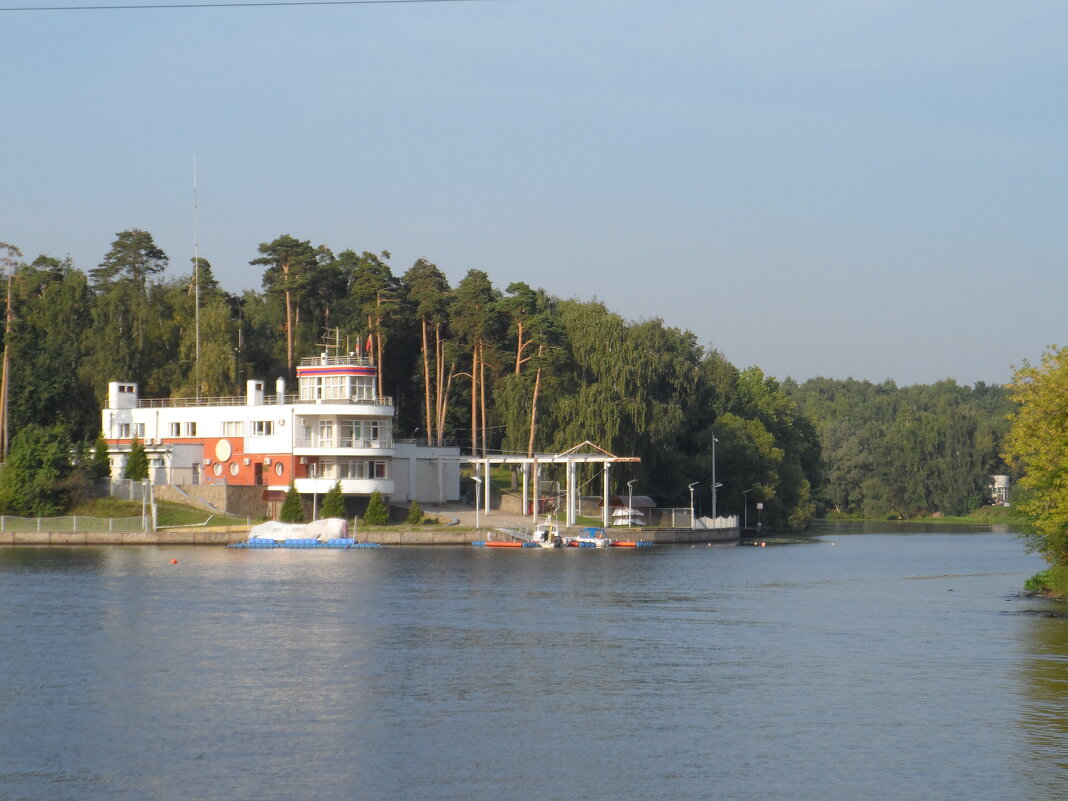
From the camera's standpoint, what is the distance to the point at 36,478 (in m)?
81.1

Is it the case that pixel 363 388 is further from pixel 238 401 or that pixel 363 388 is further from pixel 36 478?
pixel 36 478

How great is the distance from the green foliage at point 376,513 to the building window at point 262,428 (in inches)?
327

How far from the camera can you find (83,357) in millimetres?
102312

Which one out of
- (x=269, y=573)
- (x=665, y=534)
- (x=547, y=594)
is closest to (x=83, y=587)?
(x=269, y=573)

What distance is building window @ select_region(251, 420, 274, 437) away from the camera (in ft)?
290

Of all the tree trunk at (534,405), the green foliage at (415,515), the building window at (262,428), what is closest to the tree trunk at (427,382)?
the tree trunk at (534,405)

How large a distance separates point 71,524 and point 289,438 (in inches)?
571

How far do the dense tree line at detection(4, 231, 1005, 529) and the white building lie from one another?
613cm

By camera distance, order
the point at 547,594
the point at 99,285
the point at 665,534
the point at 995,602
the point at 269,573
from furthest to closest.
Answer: the point at 99,285
the point at 665,534
the point at 269,573
the point at 547,594
the point at 995,602

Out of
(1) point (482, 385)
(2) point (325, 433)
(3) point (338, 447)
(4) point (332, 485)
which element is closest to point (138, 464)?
(2) point (325, 433)

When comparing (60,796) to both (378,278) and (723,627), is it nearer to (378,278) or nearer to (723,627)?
(723,627)

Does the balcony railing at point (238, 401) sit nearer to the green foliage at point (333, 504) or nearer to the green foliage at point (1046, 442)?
the green foliage at point (333, 504)

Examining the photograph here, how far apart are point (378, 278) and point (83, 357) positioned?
23.0m

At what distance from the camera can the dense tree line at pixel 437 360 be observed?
95.7 m
